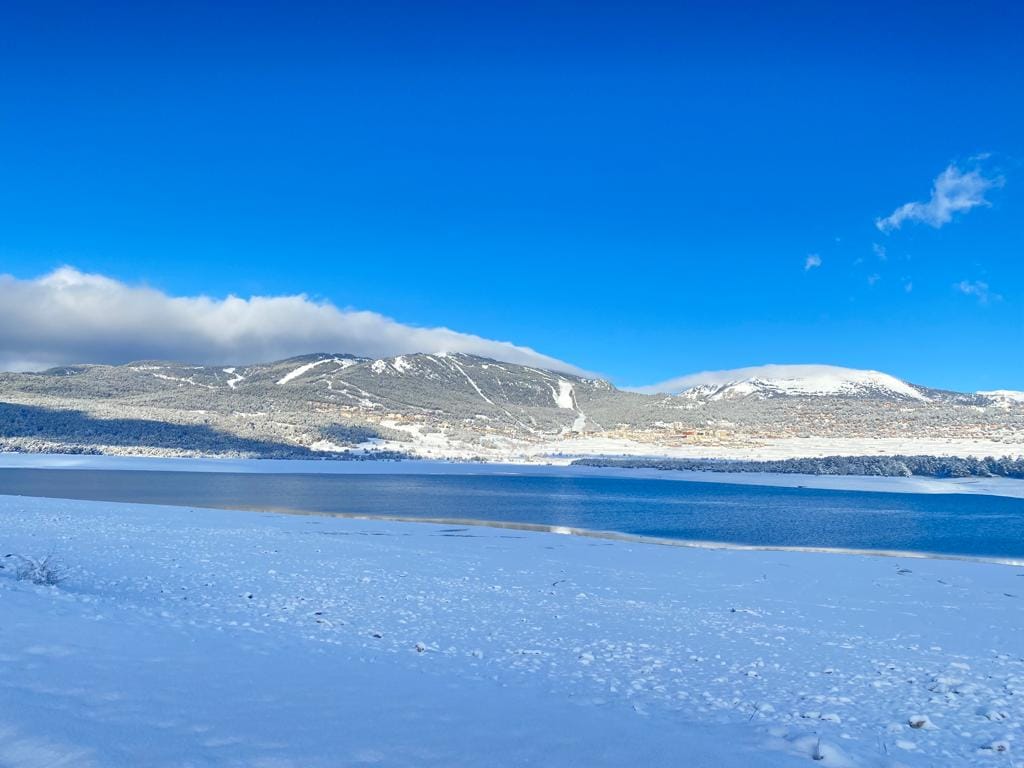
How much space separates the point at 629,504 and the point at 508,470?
37457mm

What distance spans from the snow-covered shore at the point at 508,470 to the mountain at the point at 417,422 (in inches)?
377

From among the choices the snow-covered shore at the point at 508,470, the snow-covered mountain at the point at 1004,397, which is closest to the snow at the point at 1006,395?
the snow-covered mountain at the point at 1004,397

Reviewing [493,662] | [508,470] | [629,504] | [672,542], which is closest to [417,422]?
[508,470]

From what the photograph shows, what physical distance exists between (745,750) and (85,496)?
39.6m

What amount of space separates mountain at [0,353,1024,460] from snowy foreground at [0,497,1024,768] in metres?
77.3

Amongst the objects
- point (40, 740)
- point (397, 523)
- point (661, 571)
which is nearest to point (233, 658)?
point (40, 740)

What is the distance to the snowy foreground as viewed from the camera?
16.9 feet

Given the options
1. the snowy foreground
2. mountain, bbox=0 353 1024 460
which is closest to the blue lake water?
the snowy foreground

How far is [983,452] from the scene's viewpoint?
279ft

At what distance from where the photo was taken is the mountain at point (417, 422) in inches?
3556

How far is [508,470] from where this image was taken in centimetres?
7738

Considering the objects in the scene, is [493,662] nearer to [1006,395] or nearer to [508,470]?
[508,470]

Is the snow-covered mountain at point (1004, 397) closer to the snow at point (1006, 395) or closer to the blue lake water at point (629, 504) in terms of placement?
the snow at point (1006, 395)

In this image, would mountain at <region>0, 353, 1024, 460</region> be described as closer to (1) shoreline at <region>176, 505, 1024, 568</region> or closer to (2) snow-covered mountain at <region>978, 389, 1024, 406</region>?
(2) snow-covered mountain at <region>978, 389, 1024, 406</region>
